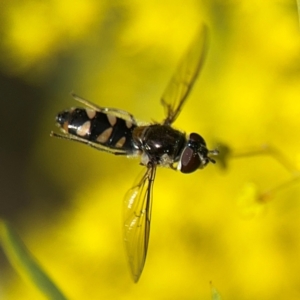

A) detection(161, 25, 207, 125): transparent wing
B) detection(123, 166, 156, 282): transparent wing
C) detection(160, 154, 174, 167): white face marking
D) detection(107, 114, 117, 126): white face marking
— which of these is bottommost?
detection(123, 166, 156, 282): transparent wing

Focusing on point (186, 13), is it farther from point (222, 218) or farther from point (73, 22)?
point (222, 218)

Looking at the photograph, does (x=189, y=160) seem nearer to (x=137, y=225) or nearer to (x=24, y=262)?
(x=137, y=225)

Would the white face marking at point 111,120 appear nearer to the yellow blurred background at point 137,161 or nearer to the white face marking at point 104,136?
the white face marking at point 104,136

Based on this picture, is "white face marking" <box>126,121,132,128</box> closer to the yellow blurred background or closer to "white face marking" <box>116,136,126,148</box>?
"white face marking" <box>116,136,126,148</box>

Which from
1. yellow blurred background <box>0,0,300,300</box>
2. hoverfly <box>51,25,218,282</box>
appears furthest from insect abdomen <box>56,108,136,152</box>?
yellow blurred background <box>0,0,300,300</box>

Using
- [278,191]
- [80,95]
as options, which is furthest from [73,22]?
[278,191]

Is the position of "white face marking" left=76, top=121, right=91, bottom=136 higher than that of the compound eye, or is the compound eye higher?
the compound eye

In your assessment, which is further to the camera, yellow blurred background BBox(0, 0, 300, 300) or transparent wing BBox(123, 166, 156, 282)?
yellow blurred background BBox(0, 0, 300, 300)
